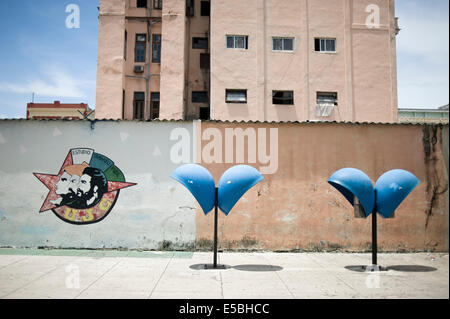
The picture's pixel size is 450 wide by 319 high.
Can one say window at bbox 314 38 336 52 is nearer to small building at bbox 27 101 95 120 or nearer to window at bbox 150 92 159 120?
window at bbox 150 92 159 120

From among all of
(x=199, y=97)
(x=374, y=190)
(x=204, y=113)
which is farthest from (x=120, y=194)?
(x=199, y=97)

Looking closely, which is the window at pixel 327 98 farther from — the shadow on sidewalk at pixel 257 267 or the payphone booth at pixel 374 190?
the shadow on sidewalk at pixel 257 267

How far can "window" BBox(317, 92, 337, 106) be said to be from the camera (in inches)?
824

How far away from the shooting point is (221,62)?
2053 cm

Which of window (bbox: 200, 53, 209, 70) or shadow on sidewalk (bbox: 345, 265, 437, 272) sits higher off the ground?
window (bbox: 200, 53, 209, 70)

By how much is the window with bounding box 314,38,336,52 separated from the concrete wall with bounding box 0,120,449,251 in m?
12.5

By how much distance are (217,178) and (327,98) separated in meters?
13.5

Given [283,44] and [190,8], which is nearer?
[283,44]

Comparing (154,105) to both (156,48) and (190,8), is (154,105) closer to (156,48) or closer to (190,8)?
(156,48)

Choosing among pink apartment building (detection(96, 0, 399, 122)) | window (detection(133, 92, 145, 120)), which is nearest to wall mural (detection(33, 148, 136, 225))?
pink apartment building (detection(96, 0, 399, 122))

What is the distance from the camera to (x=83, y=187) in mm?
9672

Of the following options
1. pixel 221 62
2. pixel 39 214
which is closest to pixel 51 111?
pixel 221 62

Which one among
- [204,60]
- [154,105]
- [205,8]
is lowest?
[154,105]
